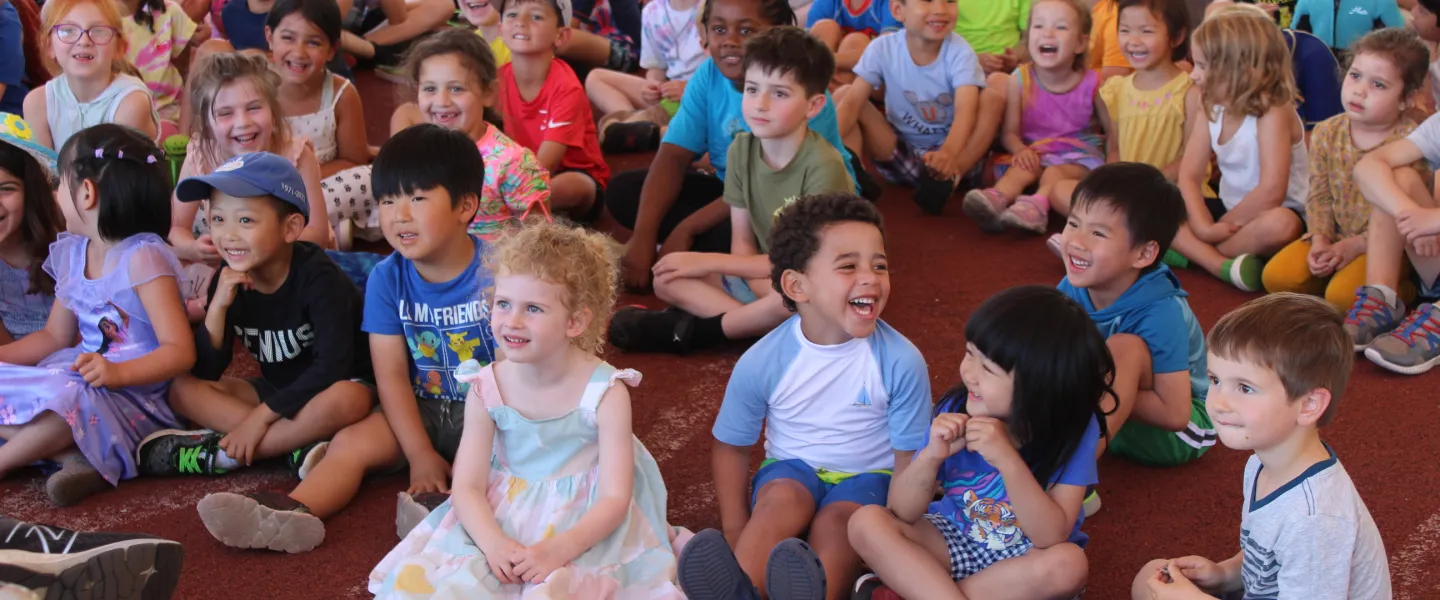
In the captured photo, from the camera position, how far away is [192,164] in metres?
3.73

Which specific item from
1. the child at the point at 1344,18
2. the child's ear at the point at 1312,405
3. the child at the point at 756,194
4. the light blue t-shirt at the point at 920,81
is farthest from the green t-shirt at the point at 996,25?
the child's ear at the point at 1312,405

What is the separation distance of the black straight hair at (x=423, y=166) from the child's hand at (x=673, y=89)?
231cm

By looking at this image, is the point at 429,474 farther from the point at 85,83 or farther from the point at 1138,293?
the point at 85,83

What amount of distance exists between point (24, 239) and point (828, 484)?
2072 millimetres

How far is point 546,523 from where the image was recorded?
237cm

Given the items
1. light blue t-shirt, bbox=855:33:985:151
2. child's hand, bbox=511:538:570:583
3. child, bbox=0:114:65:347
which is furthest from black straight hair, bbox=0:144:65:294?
light blue t-shirt, bbox=855:33:985:151

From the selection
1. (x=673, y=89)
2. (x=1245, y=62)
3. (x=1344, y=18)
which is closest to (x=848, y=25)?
(x=673, y=89)

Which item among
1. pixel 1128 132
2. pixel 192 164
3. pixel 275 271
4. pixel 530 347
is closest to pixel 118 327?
pixel 275 271

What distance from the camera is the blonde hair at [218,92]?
144 inches

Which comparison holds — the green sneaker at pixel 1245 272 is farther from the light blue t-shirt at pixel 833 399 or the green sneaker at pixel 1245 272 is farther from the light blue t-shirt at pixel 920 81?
the light blue t-shirt at pixel 833 399

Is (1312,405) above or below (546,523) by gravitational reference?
above

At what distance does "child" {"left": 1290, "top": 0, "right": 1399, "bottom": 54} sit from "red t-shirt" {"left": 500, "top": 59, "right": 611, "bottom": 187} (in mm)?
2520

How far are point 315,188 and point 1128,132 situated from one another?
249 centimetres

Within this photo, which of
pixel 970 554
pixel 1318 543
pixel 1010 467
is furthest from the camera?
pixel 970 554
